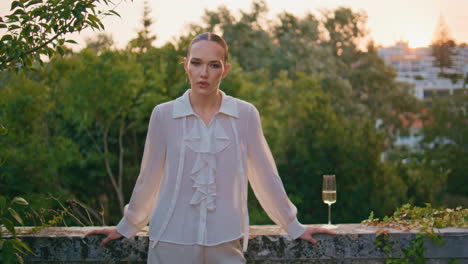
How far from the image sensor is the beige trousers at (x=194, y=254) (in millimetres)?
2281

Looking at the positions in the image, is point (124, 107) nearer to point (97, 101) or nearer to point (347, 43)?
point (97, 101)

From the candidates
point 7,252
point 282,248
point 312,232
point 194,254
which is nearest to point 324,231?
point 312,232

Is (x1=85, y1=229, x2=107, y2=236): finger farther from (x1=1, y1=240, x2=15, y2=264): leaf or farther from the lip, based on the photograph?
the lip

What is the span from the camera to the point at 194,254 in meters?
2.28

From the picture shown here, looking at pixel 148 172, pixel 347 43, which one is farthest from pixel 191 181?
pixel 347 43

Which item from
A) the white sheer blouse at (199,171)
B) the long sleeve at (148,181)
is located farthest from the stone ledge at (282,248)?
the white sheer blouse at (199,171)

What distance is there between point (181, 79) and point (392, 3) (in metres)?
22.1

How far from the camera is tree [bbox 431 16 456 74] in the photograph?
112 ft

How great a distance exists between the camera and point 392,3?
32.6 m

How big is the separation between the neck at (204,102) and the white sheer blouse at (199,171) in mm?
28

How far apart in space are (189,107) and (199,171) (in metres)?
0.28

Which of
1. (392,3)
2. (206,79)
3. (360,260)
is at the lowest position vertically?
(360,260)

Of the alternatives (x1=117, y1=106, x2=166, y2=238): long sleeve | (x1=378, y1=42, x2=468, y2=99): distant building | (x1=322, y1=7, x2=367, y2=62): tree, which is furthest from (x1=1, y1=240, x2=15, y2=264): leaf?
(x1=378, y1=42, x2=468, y2=99): distant building

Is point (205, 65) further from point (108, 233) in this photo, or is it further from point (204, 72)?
point (108, 233)
